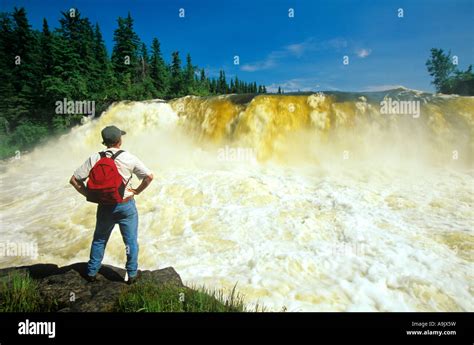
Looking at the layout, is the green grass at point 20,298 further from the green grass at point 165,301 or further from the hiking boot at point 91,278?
the green grass at point 165,301

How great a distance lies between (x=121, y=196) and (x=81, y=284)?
1.40 m

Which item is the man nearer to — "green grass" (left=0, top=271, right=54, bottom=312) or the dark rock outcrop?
the dark rock outcrop

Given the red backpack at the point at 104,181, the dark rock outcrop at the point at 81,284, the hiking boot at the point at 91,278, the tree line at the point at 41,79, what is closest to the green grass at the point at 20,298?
the dark rock outcrop at the point at 81,284

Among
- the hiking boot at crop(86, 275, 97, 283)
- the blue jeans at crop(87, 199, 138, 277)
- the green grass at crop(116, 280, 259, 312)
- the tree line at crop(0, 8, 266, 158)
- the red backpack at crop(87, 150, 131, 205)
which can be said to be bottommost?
the green grass at crop(116, 280, 259, 312)

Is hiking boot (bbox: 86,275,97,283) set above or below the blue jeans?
below

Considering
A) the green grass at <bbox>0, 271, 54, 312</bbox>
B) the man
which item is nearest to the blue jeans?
the man

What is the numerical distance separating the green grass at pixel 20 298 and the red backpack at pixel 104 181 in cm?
132

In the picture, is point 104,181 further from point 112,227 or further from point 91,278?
point 91,278

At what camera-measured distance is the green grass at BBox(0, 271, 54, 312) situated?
3.22 meters

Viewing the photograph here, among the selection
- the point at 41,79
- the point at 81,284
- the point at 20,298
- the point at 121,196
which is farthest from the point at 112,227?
the point at 41,79

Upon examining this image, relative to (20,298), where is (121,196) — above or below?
above

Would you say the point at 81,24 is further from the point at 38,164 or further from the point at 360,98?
the point at 360,98

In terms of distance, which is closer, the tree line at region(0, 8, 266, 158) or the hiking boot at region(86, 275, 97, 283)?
the hiking boot at region(86, 275, 97, 283)

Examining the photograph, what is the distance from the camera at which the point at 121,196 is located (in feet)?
12.0
